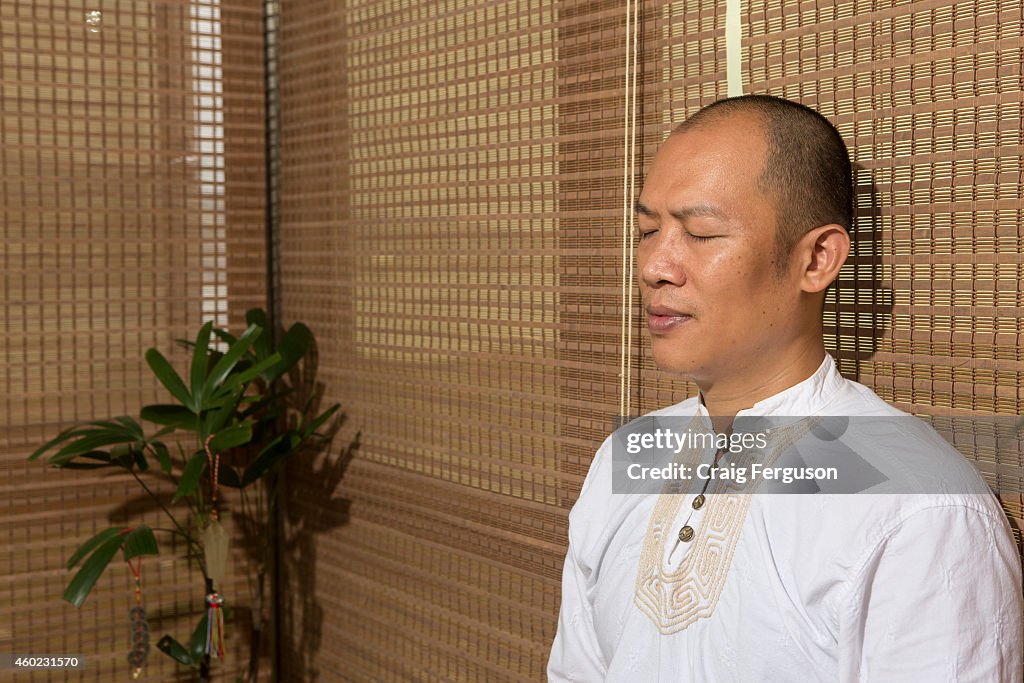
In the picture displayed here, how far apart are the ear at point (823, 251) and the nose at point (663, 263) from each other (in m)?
0.14

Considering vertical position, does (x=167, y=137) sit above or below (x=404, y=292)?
above

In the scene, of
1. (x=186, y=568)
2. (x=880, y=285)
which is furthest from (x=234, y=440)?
(x=880, y=285)

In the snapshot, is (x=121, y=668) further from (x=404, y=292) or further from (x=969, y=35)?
(x=969, y=35)

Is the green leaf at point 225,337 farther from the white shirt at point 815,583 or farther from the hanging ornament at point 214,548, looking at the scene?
the white shirt at point 815,583

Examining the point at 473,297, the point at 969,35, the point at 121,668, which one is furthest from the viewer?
the point at 121,668

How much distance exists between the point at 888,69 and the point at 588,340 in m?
0.71

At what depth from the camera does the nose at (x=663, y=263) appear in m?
1.33

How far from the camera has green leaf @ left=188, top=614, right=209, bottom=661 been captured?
2.44 metres

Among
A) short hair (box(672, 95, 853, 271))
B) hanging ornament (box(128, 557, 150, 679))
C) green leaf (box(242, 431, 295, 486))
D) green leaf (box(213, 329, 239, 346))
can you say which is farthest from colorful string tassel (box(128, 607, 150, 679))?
short hair (box(672, 95, 853, 271))

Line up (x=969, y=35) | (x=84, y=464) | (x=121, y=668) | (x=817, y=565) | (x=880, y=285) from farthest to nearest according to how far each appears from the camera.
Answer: (x=121, y=668) → (x=84, y=464) → (x=880, y=285) → (x=969, y=35) → (x=817, y=565)

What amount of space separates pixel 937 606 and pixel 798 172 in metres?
0.51

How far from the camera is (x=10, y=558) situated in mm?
2469

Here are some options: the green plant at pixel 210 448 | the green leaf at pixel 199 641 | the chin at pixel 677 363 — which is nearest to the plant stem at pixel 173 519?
the green plant at pixel 210 448

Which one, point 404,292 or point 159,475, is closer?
point 404,292
